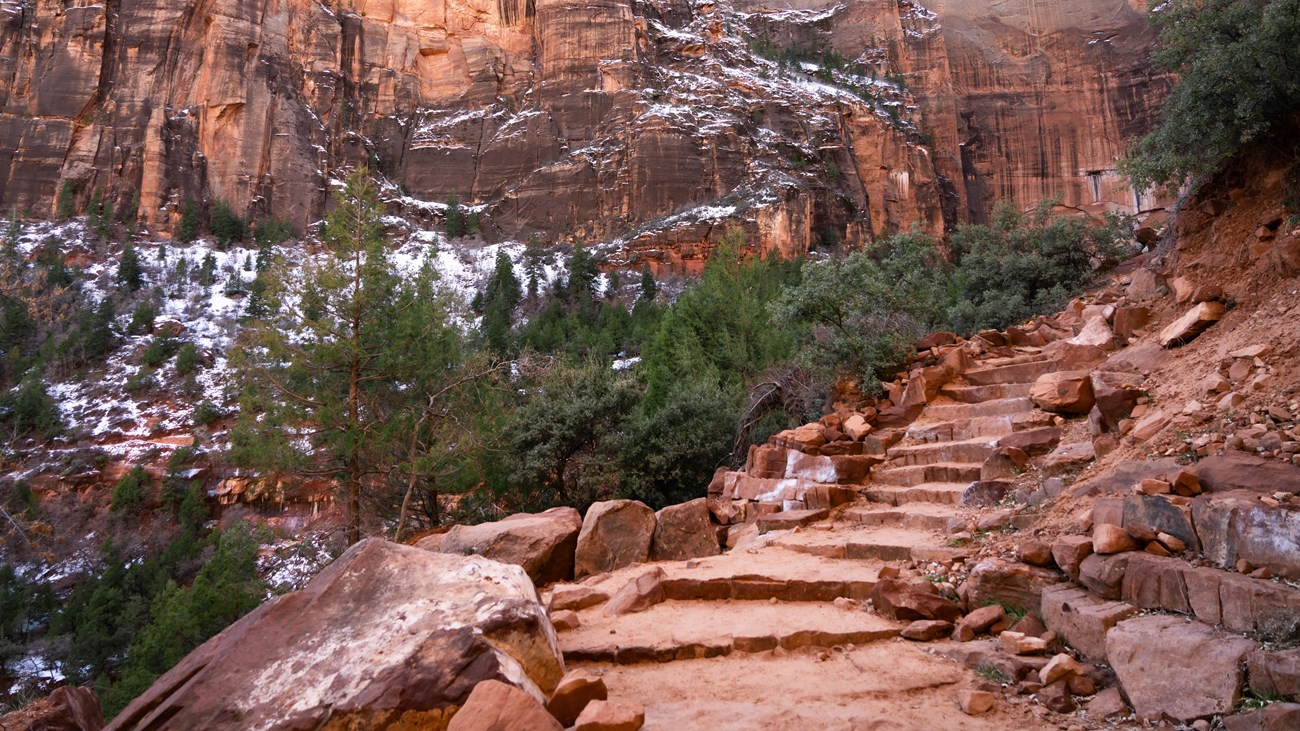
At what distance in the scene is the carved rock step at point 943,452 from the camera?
26.3 ft

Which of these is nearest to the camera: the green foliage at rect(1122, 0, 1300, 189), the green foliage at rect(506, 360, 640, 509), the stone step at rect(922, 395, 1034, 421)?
the green foliage at rect(1122, 0, 1300, 189)

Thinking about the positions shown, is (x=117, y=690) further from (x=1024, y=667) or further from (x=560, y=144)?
(x=560, y=144)

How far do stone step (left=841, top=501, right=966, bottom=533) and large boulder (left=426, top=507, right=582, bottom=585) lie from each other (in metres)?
3.20

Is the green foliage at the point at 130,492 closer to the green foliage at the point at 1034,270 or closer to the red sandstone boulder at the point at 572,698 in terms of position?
the green foliage at the point at 1034,270

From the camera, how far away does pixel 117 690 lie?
1611 centimetres

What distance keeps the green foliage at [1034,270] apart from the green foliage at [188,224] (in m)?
60.2

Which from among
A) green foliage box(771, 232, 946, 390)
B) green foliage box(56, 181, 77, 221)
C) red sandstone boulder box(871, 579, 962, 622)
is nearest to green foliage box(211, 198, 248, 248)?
green foliage box(56, 181, 77, 221)

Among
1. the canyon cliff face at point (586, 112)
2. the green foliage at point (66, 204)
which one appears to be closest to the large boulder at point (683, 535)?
the canyon cliff face at point (586, 112)

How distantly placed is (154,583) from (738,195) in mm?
46068

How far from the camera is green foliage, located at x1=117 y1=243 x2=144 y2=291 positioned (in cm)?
5103

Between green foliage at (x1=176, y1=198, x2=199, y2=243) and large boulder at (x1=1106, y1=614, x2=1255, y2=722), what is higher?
green foliage at (x1=176, y1=198, x2=199, y2=243)

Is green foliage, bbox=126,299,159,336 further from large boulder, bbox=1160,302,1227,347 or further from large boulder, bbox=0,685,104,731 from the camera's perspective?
large boulder, bbox=1160,302,1227,347

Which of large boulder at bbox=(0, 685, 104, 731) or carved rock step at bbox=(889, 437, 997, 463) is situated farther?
carved rock step at bbox=(889, 437, 997, 463)

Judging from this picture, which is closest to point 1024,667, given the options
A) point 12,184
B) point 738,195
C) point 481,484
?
point 481,484
